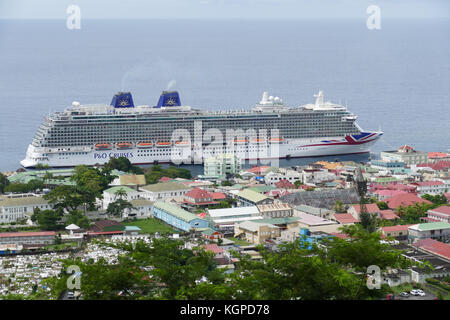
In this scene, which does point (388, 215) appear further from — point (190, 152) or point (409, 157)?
point (190, 152)

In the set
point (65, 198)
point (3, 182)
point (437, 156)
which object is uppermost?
point (437, 156)

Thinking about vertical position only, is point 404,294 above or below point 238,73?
below

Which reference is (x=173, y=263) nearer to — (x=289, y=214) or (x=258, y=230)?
(x=258, y=230)

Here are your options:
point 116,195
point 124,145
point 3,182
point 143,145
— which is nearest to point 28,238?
point 116,195

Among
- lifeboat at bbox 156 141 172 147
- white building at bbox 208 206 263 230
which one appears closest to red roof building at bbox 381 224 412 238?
white building at bbox 208 206 263 230

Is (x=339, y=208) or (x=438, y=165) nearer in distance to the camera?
(x=339, y=208)
